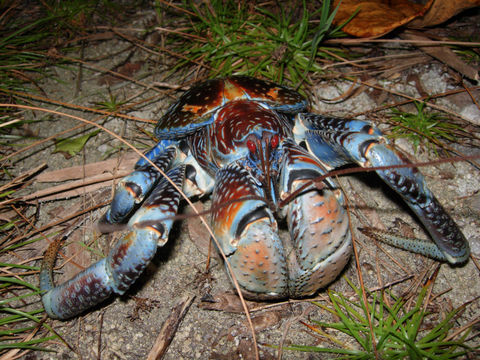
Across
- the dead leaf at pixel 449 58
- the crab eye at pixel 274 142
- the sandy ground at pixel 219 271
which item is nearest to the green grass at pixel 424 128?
the sandy ground at pixel 219 271

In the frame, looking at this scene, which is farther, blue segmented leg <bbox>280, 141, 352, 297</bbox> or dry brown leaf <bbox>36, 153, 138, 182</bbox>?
dry brown leaf <bbox>36, 153, 138, 182</bbox>

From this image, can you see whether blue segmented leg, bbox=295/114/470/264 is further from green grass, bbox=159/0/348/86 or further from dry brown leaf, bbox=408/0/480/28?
dry brown leaf, bbox=408/0/480/28

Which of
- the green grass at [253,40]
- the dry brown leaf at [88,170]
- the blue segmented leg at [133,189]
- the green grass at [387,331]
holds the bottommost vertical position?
the green grass at [387,331]

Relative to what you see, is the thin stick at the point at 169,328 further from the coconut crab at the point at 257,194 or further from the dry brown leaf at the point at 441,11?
the dry brown leaf at the point at 441,11

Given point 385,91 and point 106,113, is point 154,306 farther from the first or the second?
point 385,91

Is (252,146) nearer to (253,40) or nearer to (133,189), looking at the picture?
(133,189)

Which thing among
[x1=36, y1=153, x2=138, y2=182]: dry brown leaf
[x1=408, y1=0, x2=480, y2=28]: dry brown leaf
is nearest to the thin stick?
[x1=36, y1=153, x2=138, y2=182]: dry brown leaf

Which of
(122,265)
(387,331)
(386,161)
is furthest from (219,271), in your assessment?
(386,161)

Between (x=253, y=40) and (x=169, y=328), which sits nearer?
(x=169, y=328)
